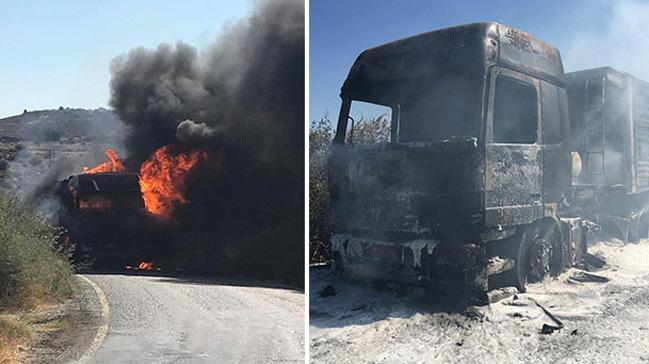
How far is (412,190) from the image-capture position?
8.30 ft

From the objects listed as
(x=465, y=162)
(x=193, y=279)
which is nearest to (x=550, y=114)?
(x=465, y=162)

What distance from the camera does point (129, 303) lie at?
2.66 meters

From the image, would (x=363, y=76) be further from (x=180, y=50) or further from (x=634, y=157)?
(x=634, y=157)

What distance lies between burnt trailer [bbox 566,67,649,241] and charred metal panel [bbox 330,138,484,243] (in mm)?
798

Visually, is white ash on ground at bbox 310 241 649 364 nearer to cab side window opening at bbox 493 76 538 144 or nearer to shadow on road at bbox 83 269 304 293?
shadow on road at bbox 83 269 304 293

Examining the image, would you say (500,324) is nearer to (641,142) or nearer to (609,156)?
(609,156)

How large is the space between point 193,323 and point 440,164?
1.47 metres

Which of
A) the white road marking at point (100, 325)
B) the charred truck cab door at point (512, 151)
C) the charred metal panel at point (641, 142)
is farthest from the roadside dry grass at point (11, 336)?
the charred metal panel at point (641, 142)

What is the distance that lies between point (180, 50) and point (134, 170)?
2.39ft

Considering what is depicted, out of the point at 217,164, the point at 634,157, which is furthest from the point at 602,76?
the point at 217,164

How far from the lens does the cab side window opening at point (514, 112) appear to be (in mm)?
2670

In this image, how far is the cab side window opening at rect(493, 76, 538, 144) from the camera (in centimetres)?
267

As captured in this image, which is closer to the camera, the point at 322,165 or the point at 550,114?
the point at 322,165

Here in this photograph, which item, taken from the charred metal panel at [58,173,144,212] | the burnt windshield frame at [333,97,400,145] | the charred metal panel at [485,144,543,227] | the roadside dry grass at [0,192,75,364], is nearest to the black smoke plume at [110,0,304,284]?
the charred metal panel at [58,173,144,212]
